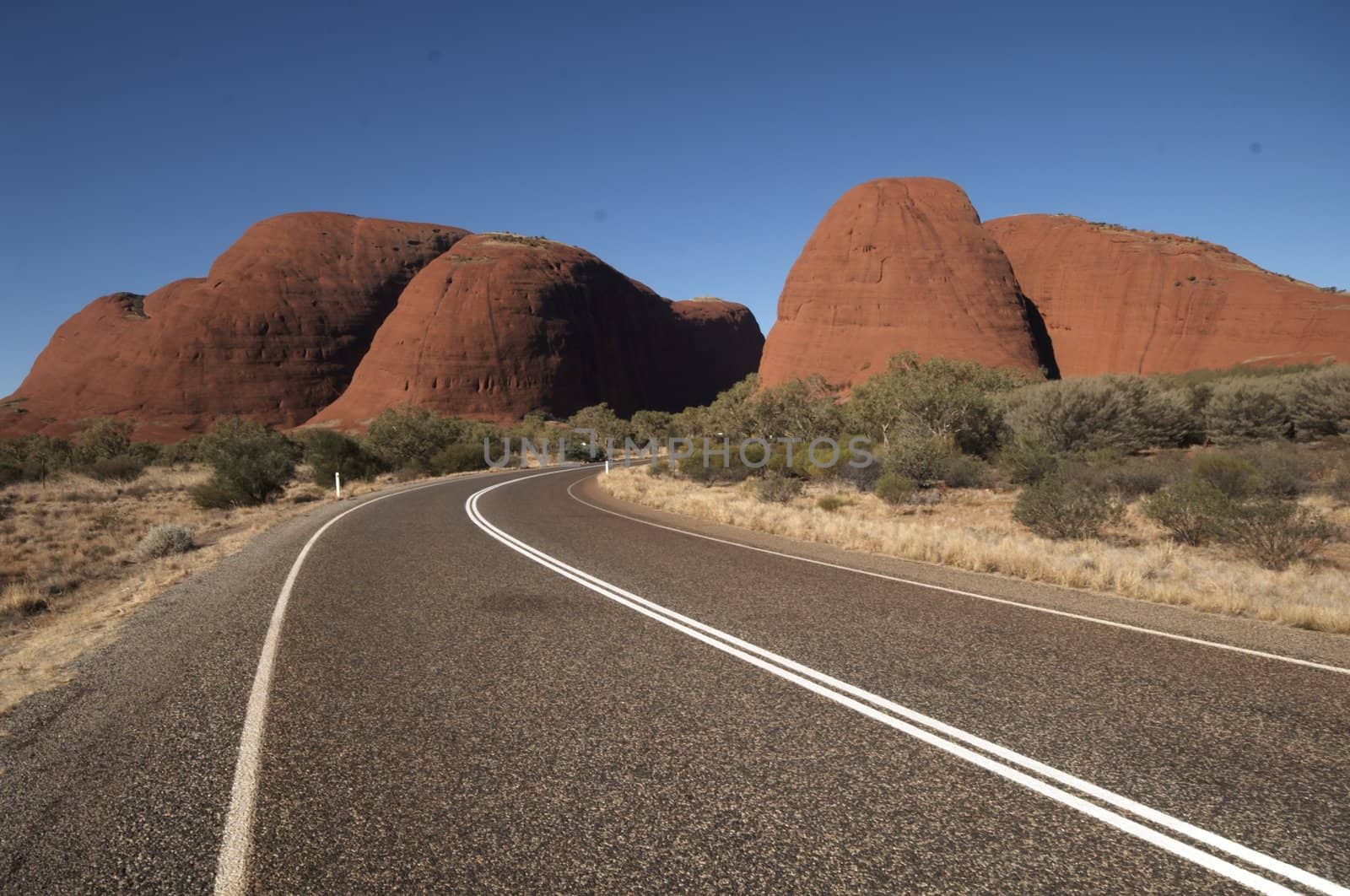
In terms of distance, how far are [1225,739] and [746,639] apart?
301 cm

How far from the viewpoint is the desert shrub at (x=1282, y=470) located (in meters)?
15.4

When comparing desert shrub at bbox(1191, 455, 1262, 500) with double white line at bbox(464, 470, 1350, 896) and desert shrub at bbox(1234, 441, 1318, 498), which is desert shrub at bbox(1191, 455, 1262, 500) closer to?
desert shrub at bbox(1234, 441, 1318, 498)

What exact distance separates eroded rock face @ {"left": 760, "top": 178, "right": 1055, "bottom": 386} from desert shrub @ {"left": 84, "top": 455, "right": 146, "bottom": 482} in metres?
48.4

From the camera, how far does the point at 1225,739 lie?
3646 mm

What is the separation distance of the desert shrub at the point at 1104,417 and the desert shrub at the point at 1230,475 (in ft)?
27.0

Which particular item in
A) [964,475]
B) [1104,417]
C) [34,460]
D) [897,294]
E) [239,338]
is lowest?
[34,460]

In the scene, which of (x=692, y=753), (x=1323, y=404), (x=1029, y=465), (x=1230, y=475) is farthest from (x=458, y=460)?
(x=692, y=753)

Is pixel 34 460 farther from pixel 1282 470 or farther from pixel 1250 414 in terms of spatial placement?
pixel 1250 414

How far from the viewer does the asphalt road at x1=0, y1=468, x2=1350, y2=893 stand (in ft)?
8.71

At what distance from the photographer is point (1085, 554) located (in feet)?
31.4

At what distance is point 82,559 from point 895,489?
18.3 meters

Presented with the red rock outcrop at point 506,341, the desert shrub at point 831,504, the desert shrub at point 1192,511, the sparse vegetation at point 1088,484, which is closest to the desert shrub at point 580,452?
the red rock outcrop at point 506,341

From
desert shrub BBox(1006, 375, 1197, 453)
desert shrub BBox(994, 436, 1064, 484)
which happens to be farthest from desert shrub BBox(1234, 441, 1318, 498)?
desert shrub BBox(1006, 375, 1197, 453)

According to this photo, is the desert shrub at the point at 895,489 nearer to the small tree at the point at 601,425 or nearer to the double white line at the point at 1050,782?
the double white line at the point at 1050,782
